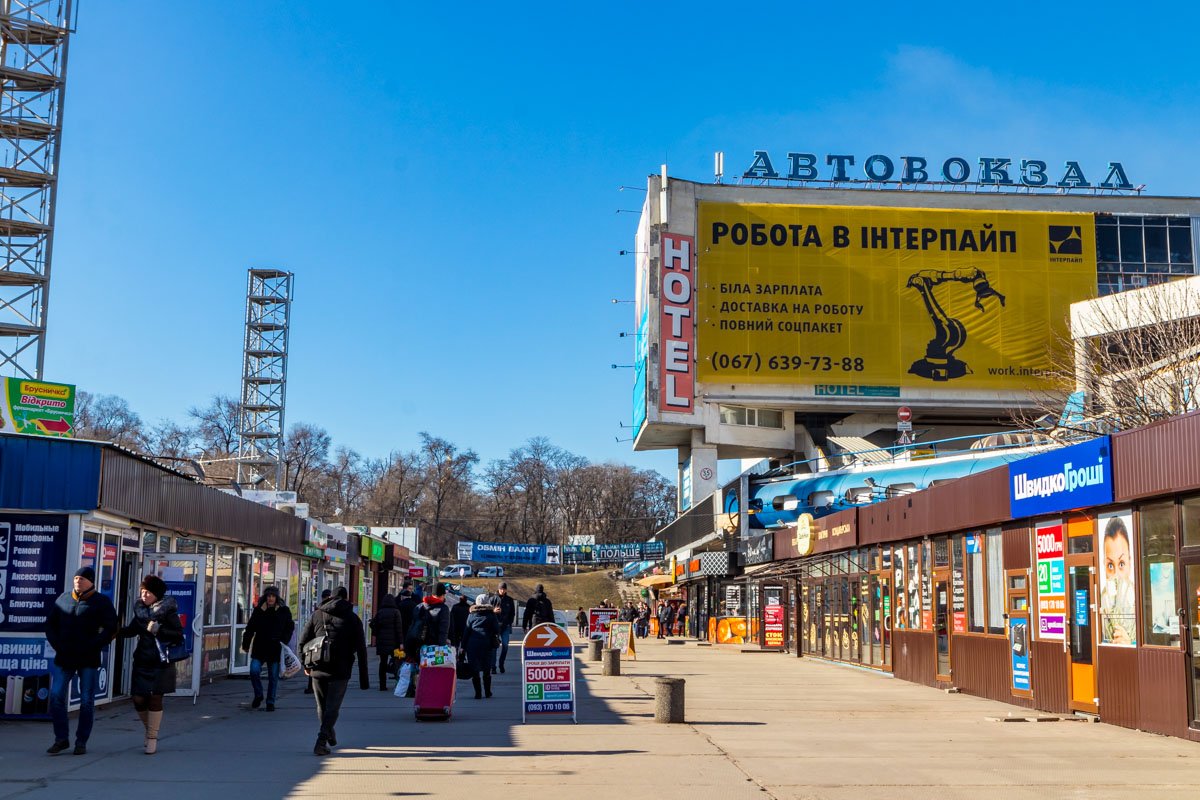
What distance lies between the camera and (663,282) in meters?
63.6

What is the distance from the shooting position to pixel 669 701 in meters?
15.1

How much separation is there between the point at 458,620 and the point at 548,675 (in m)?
6.70

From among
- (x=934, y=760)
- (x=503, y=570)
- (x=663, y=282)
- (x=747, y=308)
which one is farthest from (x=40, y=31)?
(x=503, y=570)

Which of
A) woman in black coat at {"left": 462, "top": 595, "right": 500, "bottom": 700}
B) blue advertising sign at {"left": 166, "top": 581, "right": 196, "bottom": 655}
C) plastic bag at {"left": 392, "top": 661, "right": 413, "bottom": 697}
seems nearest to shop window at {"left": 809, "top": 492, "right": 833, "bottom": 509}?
woman in black coat at {"left": 462, "top": 595, "right": 500, "bottom": 700}

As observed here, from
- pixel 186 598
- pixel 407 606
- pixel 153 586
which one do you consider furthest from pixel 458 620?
pixel 153 586

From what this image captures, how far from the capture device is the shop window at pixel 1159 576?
13.5 meters

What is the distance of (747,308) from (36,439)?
52184 millimetres

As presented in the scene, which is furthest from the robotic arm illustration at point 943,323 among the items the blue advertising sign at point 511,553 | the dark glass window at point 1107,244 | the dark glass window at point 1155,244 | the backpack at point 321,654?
the backpack at point 321,654

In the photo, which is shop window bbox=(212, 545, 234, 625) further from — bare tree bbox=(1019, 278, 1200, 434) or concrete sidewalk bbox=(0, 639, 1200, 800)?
bare tree bbox=(1019, 278, 1200, 434)

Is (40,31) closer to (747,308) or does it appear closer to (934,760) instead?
(747,308)

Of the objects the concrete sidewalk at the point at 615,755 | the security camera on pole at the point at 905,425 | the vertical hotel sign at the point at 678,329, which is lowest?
the concrete sidewalk at the point at 615,755

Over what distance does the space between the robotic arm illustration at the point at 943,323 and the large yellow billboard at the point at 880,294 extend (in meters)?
0.05

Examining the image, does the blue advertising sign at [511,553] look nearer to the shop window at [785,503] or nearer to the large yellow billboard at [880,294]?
the large yellow billboard at [880,294]

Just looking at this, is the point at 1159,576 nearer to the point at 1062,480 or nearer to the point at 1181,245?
the point at 1062,480
